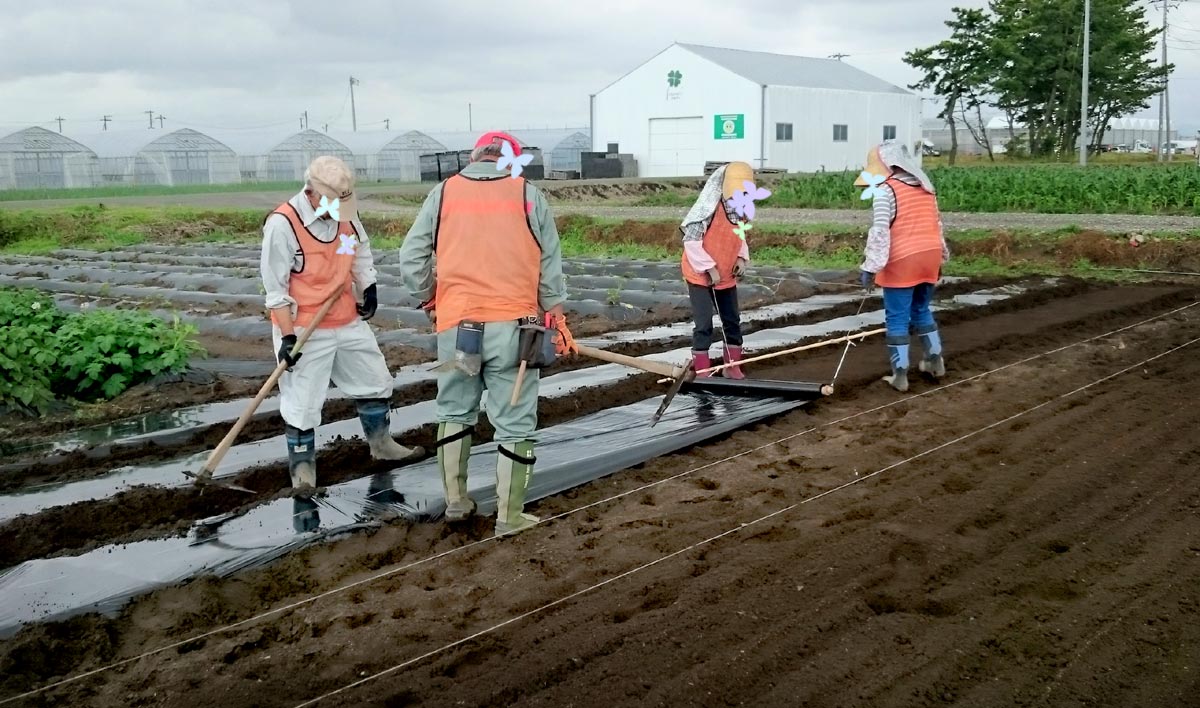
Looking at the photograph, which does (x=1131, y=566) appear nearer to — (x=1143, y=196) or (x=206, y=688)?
(x=206, y=688)

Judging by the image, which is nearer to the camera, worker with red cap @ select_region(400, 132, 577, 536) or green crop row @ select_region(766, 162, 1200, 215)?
worker with red cap @ select_region(400, 132, 577, 536)

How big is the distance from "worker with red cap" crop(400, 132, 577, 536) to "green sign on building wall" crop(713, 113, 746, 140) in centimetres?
3339

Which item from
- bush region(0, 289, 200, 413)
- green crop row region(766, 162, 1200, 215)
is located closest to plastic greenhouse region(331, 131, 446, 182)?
green crop row region(766, 162, 1200, 215)

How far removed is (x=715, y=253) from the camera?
6602mm

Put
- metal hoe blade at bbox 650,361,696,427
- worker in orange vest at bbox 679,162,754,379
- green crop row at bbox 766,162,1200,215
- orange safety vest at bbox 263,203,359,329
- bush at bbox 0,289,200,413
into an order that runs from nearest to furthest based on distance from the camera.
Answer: orange safety vest at bbox 263,203,359,329 → metal hoe blade at bbox 650,361,696,427 → worker in orange vest at bbox 679,162,754,379 → bush at bbox 0,289,200,413 → green crop row at bbox 766,162,1200,215

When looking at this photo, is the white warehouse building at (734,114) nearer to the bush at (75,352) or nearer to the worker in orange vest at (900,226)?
the worker in orange vest at (900,226)

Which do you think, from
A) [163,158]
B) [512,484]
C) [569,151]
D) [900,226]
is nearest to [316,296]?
[512,484]

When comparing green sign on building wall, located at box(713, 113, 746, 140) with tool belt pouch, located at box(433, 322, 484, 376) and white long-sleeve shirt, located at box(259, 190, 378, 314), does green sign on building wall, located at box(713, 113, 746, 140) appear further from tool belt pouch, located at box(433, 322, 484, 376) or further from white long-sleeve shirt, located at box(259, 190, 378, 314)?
tool belt pouch, located at box(433, 322, 484, 376)

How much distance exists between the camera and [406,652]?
3207mm

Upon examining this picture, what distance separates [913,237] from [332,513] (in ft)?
14.0

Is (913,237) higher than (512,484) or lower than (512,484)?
higher

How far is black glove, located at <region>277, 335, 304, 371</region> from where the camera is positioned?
182 inches

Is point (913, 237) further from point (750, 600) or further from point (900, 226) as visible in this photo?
point (750, 600)

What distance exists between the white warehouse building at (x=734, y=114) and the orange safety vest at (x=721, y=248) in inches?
1186
